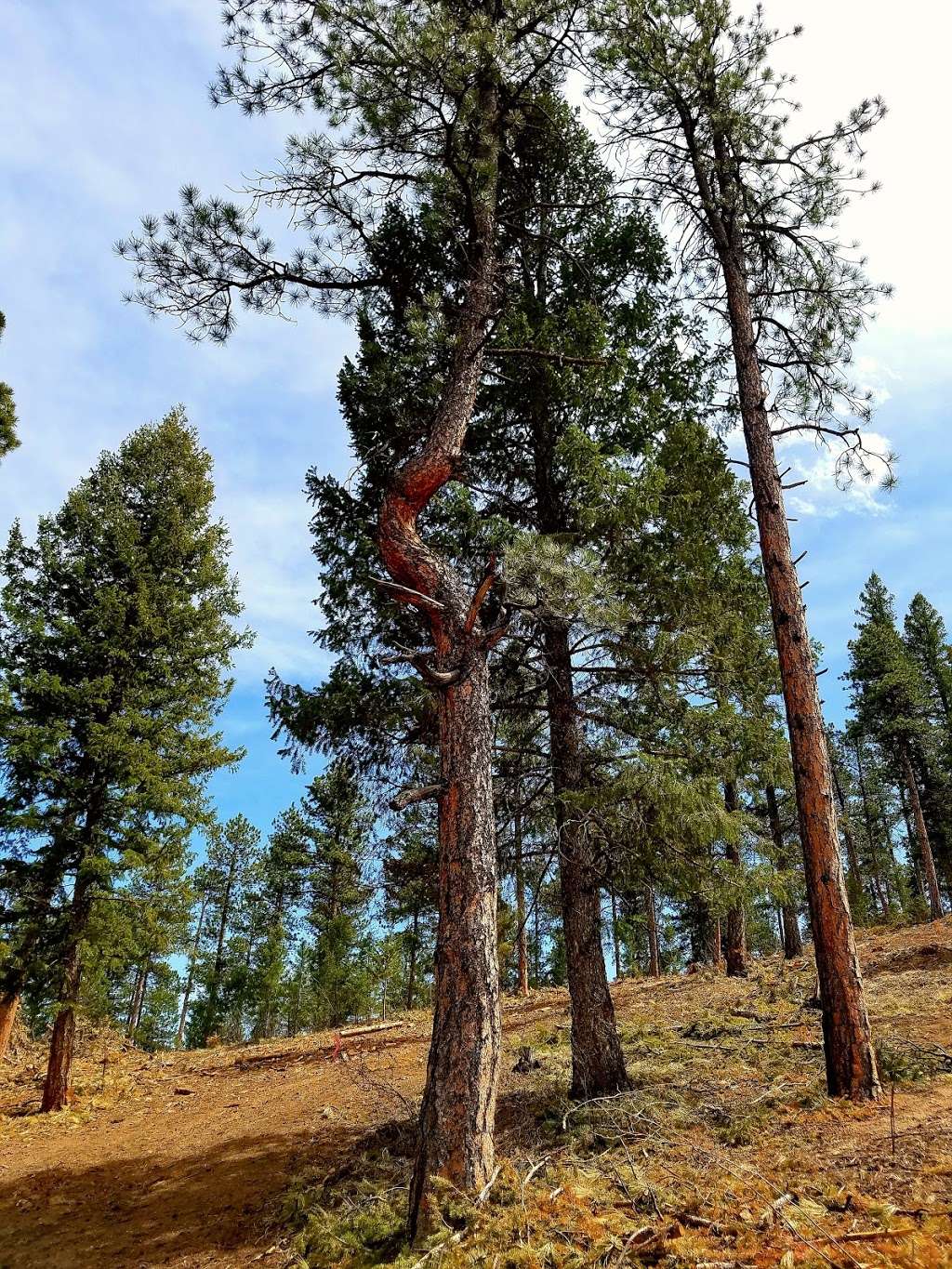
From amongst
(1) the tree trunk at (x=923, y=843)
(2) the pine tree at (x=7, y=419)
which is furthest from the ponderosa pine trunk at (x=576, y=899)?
(1) the tree trunk at (x=923, y=843)

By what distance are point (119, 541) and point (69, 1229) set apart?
11.1 meters

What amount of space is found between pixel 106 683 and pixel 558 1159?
1109 centimetres

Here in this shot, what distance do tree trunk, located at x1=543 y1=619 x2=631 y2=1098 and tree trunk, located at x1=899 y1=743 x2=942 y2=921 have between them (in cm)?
1846

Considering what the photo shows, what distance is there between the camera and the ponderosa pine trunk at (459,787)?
14.1 ft

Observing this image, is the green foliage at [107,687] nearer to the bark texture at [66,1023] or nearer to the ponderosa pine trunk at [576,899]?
the bark texture at [66,1023]

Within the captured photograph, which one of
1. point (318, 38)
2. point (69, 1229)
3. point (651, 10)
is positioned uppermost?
point (651, 10)

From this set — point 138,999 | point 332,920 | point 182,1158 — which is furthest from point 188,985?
point 182,1158

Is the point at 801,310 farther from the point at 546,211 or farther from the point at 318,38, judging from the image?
the point at 318,38

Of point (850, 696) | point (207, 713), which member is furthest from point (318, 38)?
point (850, 696)

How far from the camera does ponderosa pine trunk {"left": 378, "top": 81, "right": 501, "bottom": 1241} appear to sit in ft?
14.1

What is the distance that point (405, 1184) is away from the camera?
17.0ft

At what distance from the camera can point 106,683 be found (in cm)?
1277

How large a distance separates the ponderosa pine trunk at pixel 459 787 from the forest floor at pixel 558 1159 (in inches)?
14.1

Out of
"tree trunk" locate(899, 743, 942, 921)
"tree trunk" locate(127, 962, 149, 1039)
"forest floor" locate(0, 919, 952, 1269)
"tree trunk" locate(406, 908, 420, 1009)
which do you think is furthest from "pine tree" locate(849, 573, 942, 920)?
"tree trunk" locate(127, 962, 149, 1039)
